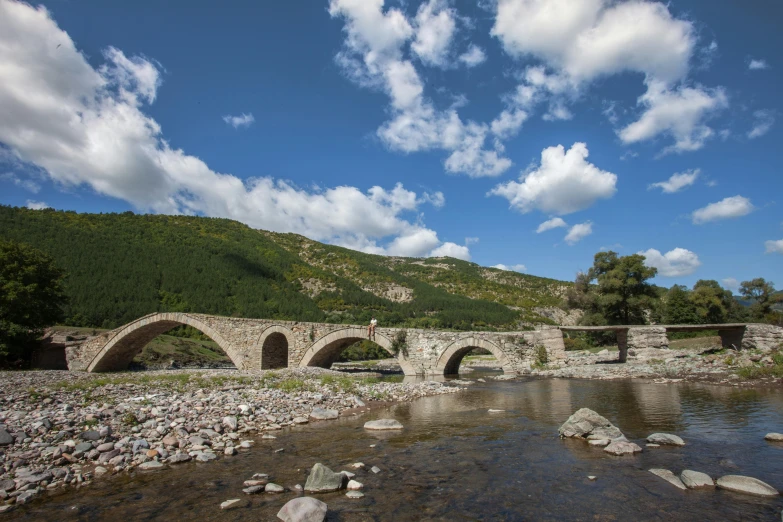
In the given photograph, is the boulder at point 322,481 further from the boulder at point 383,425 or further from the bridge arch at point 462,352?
the bridge arch at point 462,352

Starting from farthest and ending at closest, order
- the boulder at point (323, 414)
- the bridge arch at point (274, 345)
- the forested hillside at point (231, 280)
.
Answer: the forested hillside at point (231, 280), the bridge arch at point (274, 345), the boulder at point (323, 414)

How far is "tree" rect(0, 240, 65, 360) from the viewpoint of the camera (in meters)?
23.4

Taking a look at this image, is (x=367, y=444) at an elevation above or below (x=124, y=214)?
below

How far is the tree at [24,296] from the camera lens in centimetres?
2344

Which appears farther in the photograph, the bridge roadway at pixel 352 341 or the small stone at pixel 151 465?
the bridge roadway at pixel 352 341

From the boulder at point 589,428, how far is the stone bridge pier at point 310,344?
15363 millimetres

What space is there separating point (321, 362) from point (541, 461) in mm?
23474

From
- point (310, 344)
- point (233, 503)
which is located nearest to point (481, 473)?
point (233, 503)

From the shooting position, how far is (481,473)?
5926mm

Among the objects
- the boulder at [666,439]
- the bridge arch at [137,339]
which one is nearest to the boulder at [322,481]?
the boulder at [666,439]

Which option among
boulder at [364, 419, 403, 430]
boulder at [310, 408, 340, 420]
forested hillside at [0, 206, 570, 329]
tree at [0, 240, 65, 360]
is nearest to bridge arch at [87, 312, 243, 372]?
tree at [0, 240, 65, 360]

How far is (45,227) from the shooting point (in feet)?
191

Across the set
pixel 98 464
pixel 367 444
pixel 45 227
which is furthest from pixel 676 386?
pixel 45 227

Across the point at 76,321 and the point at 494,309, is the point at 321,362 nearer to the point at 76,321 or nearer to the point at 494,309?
the point at 76,321
